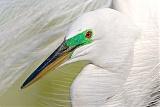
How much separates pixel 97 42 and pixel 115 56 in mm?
101

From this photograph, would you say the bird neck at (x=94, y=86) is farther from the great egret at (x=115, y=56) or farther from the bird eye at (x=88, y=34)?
the bird eye at (x=88, y=34)

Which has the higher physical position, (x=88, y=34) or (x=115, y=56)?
(x=88, y=34)

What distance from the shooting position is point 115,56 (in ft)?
5.37

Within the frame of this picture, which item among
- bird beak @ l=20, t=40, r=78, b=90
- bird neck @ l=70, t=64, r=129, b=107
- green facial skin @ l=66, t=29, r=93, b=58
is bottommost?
bird neck @ l=70, t=64, r=129, b=107

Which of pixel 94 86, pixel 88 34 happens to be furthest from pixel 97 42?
pixel 94 86

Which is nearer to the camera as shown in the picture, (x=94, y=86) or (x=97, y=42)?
(x=97, y=42)

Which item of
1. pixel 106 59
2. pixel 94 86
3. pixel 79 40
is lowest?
pixel 94 86

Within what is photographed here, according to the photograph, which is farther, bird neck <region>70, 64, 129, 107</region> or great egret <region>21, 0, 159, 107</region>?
bird neck <region>70, 64, 129, 107</region>

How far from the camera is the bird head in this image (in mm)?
1541

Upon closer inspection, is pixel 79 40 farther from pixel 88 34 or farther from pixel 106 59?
pixel 106 59

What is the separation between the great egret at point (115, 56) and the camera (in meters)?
1.56

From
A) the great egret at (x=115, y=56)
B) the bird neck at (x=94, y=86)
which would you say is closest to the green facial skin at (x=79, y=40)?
the great egret at (x=115, y=56)

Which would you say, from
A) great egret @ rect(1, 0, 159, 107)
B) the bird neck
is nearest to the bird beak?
great egret @ rect(1, 0, 159, 107)

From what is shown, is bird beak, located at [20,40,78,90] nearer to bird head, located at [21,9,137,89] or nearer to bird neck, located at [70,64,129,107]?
bird head, located at [21,9,137,89]
